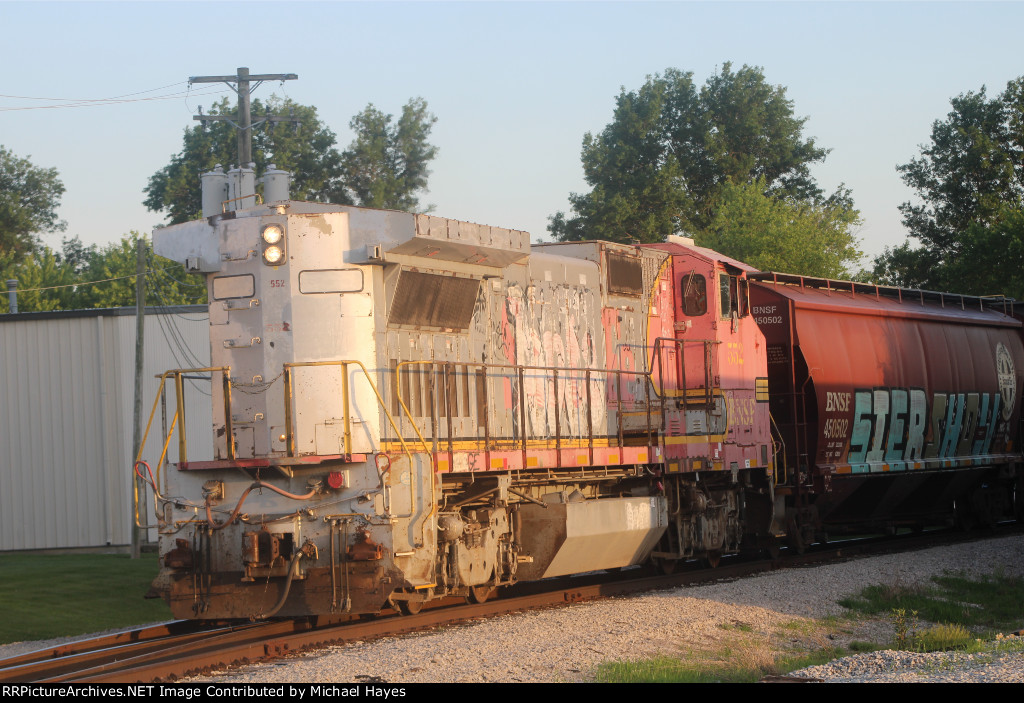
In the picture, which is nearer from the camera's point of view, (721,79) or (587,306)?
(587,306)

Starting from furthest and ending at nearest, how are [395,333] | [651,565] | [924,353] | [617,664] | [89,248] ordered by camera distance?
[89,248] → [924,353] → [651,565] → [395,333] → [617,664]

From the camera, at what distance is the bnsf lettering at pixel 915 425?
17.9 m

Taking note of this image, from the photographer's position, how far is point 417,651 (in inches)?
358

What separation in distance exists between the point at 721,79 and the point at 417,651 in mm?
56969

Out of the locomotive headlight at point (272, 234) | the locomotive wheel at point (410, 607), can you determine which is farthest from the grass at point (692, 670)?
the locomotive headlight at point (272, 234)

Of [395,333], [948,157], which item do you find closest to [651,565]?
[395,333]

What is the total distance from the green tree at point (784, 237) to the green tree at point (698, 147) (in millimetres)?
10758

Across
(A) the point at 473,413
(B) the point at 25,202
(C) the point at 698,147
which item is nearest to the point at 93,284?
(B) the point at 25,202

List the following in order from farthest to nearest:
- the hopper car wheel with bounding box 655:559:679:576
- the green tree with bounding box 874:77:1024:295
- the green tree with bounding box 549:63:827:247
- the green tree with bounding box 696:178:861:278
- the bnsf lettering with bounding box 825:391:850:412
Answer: the green tree with bounding box 549:63:827:247 < the green tree with bounding box 874:77:1024:295 < the green tree with bounding box 696:178:861:278 < the bnsf lettering with bounding box 825:391:850:412 < the hopper car wheel with bounding box 655:559:679:576

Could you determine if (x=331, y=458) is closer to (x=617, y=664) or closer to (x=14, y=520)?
(x=617, y=664)

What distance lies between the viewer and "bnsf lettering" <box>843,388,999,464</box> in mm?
17922

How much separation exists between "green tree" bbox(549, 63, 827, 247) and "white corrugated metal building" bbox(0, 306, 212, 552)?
108ft

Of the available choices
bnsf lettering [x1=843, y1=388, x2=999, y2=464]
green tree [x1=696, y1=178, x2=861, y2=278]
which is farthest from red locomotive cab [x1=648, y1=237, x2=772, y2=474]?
green tree [x1=696, y1=178, x2=861, y2=278]

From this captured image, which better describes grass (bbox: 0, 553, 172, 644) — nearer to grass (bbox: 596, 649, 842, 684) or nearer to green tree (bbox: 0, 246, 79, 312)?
grass (bbox: 596, 649, 842, 684)
